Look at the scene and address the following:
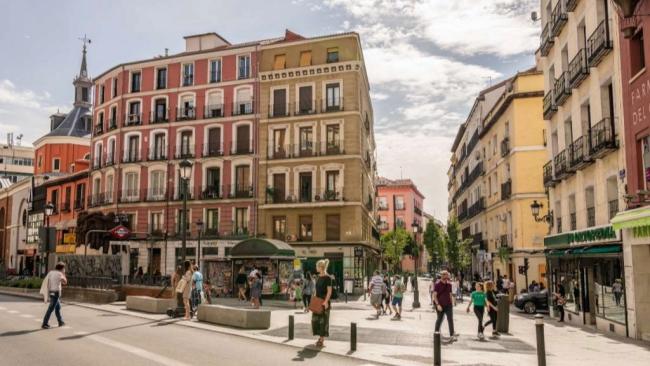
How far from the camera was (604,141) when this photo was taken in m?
17.3

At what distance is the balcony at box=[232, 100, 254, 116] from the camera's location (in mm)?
42688

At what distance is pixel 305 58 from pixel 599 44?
84.2ft

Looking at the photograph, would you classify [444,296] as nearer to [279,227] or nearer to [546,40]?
[546,40]

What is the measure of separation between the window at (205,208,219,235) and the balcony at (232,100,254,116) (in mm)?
7367

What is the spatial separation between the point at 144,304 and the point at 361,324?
749 cm

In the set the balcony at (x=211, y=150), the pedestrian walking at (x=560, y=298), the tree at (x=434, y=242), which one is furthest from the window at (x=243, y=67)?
the tree at (x=434, y=242)

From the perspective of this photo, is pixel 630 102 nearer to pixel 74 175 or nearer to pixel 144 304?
pixel 144 304

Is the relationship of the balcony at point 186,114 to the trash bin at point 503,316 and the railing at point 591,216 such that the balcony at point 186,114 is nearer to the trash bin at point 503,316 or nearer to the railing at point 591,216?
the railing at point 591,216

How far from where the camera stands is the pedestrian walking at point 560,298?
2156cm

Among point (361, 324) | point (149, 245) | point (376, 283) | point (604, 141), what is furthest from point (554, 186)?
point (149, 245)

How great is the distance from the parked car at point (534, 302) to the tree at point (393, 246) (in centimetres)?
4871

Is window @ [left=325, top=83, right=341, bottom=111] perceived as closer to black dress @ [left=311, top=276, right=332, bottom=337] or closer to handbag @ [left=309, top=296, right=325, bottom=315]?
black dress @ [left=311, top=276, right=332, bottom=337]

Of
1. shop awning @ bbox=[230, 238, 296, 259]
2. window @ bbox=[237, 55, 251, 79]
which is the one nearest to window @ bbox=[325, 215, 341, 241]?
shop awning @ bbox=[230, 238, 296, 259]

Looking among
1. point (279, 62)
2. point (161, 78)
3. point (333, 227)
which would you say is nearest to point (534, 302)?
point (333, 227)
